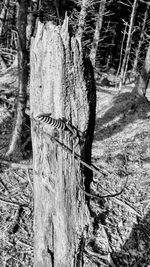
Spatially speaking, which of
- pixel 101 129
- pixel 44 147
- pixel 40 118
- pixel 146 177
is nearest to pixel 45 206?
pixel 44 147

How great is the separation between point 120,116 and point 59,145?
6.97 meters

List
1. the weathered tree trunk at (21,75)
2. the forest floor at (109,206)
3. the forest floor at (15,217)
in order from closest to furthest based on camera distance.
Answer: the forest floor at (15,217) → the forest floor at (109,206) → the weathered tree trunk at (21,75)

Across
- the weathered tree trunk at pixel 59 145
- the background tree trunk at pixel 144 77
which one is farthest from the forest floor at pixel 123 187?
the weathered tree trunk at pixel 59 145

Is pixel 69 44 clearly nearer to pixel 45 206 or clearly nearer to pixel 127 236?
pixel 45 206

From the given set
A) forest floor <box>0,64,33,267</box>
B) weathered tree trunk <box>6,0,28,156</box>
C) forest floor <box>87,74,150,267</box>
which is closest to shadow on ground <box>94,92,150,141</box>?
forest floor <box>87,74,150,267</box>

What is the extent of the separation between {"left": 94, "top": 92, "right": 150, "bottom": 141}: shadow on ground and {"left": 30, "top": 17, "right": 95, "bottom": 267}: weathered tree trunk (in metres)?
5.33

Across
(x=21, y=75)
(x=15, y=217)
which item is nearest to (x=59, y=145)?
(x=15, y=217)

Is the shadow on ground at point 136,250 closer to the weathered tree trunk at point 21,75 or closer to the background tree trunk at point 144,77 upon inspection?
the weathered tree trunk at point 21,75

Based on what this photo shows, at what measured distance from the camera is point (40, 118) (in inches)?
66.7

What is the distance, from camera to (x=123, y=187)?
1.73m

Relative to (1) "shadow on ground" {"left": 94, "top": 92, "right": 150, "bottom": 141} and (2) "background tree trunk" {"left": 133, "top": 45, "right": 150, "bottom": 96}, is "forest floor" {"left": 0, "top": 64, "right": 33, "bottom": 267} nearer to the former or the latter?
(1) "shadow on ground" {"left": 94, "top": 92, "right": 150, "bottom": 141}

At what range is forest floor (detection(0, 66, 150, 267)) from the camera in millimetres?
3838

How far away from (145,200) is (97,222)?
3.89ft

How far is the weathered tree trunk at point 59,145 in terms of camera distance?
1.59 meters
